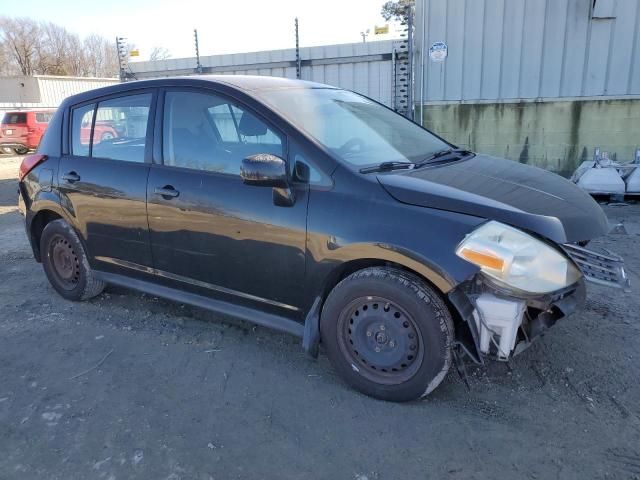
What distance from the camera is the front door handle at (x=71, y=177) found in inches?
157

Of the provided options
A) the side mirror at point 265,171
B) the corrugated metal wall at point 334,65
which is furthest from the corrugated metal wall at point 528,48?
the side mirror at point 265,171

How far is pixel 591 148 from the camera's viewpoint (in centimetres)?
859

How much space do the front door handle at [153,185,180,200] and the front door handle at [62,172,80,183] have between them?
3.10 ft

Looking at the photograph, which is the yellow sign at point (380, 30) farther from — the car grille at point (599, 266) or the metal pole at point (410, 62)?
the car grille at point (599, 266)

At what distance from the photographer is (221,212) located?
10.4ft

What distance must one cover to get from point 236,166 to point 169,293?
1.12m

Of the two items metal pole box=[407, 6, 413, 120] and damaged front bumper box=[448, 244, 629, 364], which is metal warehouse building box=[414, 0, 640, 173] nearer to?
metal pole box=[407, 6, 413, 120]

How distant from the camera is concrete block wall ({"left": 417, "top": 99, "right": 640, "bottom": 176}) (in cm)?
841

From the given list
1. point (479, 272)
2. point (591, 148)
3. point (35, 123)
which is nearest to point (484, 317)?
point (479, 272)

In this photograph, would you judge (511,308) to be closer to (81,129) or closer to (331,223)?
(331,223)

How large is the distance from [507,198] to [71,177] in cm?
324

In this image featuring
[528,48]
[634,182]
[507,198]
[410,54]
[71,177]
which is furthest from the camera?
[410,54]

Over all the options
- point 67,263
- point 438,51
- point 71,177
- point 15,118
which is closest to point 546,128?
point 438,51

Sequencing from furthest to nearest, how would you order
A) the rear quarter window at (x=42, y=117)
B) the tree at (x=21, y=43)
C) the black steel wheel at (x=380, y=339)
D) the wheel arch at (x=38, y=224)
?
the tree at (x=21, y=43) → the rear quarter window at (x=42, y=117) → the wheel arch at (x=38, y=224) → the black steel wheel at (x=380, y=339)
